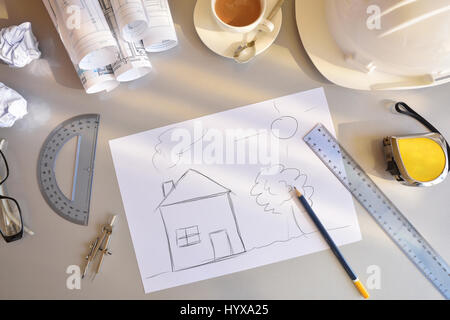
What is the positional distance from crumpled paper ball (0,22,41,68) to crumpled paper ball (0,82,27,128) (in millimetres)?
64

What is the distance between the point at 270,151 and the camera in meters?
0.74

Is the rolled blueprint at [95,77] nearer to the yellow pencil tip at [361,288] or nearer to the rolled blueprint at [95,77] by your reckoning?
the rolled blueprint at [95,77]

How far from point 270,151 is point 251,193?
0.11 m

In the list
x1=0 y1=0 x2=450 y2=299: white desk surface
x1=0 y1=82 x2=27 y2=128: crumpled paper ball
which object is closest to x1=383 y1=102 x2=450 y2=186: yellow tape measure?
x1=0 y1=0 x2=450 y2=299: white desk surface

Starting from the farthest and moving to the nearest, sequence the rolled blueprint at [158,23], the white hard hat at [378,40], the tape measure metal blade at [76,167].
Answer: the tape measure metal blade at [76,167], the rolled blueprint at [158,23], the white hard hat at [378,40]

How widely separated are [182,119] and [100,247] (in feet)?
1.15

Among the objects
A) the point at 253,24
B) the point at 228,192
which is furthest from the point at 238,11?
the point at 228,192

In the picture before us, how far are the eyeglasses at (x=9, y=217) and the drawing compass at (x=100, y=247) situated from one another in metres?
0.16

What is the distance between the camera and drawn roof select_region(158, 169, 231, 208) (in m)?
0.74

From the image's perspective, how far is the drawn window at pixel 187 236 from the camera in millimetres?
732

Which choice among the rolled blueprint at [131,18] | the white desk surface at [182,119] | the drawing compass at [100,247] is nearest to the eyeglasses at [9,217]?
the white desk surface at [182,119]

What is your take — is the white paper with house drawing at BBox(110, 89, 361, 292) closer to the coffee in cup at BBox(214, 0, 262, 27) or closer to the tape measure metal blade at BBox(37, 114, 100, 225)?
the tape measure metal blade at BBox(37, 114, 100, 225)

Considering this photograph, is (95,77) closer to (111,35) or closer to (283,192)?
(111,35)

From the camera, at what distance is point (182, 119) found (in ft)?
2.43
